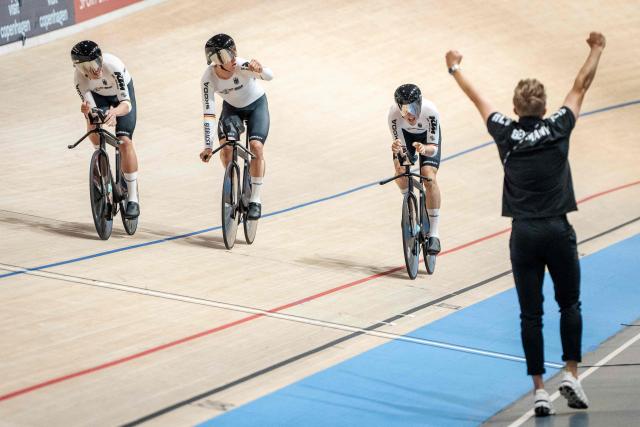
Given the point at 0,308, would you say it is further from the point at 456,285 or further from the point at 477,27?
the point at 477,27

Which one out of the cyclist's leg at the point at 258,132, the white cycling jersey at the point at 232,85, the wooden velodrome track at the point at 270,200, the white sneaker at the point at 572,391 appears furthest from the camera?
the cyclist's leg at the point at 258,132

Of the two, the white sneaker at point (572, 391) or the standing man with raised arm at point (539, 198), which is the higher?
the standing man with raised arm at point (539, 198)

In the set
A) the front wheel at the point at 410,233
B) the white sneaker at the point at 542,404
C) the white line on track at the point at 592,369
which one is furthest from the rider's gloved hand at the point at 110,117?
the white sneaker at the point at 542,404

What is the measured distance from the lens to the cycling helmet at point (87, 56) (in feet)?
21.5

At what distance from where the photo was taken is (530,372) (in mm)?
4066

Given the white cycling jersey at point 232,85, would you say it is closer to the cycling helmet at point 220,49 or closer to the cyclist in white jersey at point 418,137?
the cycling helmet at point 220,49

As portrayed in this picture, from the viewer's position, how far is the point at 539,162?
388 centimetres

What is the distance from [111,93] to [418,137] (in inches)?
76.8

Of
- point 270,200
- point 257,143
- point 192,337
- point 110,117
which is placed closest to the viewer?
point 192,337

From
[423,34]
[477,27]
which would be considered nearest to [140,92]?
[423,34]

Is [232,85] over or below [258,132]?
over

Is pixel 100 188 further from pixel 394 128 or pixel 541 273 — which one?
pixel 541 273

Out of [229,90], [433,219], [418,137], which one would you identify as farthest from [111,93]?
[433,219]

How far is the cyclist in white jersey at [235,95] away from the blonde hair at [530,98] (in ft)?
10.1
